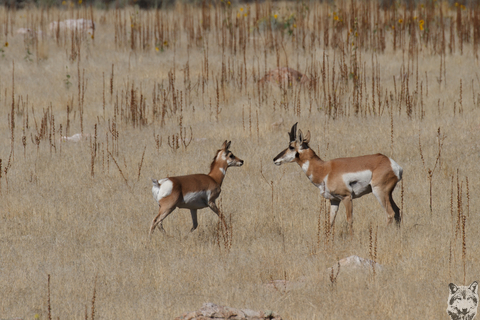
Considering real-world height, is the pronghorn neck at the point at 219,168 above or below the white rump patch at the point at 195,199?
above

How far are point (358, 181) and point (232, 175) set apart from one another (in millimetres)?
2923

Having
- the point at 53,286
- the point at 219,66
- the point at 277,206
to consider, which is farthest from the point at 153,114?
the point at 53,286

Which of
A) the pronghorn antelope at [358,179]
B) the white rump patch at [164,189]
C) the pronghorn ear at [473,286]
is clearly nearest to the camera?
the pronghorn ear at [473,286]

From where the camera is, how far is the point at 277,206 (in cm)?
846

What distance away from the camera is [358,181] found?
743 centimetres

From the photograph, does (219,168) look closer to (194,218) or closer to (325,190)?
(194,218)

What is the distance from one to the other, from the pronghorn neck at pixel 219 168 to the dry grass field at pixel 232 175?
0.57m

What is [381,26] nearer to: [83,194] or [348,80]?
[348,80]

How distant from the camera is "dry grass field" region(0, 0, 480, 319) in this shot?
5801 mm

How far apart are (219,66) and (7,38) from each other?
22.3ft

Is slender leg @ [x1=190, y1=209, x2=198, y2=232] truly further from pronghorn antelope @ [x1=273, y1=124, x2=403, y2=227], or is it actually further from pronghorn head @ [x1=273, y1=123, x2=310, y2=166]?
pronghorn antelope @ [x1=273, y1=124, x2=403, y2=227]

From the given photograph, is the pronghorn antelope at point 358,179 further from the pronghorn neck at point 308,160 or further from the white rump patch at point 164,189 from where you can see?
the white rump patch at point 164,189

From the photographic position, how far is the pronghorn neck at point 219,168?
26.6 ft

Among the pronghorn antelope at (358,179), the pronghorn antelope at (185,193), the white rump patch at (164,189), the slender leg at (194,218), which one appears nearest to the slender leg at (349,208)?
the pronghorn antelope at (358,179)
